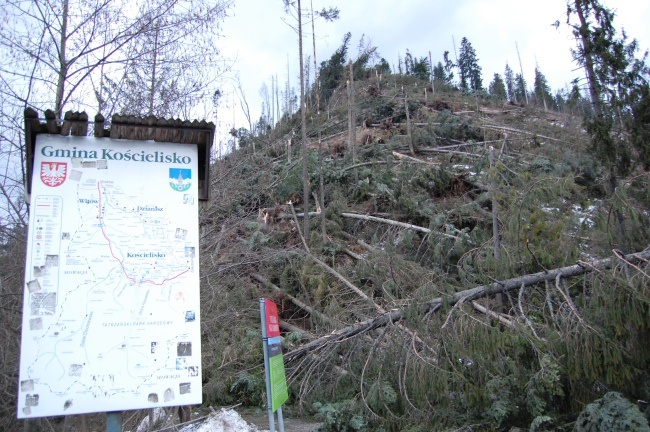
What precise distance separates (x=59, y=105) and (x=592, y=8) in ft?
36.1

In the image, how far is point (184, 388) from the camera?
2854 millimetres

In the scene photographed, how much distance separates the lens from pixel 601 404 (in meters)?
4.73

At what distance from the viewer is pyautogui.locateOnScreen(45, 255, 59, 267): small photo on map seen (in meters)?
2.79

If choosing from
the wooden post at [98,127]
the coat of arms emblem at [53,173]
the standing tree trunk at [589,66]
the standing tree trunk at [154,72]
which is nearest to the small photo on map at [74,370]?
the coat of arms emblem at [53,173]

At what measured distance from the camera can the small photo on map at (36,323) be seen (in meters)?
2.68

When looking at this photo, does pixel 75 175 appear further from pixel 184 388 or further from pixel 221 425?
pixel 221 425

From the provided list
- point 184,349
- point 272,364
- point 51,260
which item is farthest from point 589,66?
point 51,260

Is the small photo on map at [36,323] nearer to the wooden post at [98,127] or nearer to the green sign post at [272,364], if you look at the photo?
the wooden post at [98,127]

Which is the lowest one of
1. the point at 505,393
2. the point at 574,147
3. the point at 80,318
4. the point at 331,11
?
the point at 505,393

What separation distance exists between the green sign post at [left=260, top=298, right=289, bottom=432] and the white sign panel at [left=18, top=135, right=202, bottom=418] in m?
1.12

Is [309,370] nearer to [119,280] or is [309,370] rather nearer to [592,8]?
[119,280]

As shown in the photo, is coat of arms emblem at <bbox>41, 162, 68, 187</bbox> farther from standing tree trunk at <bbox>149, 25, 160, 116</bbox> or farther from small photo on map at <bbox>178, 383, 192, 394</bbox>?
standing tree trunk at <bbox>149, 25, 160, 116</bbox>

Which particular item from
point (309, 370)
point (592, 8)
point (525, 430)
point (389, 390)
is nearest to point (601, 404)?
point (525, 430)

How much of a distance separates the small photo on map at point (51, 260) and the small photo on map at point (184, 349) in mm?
862
